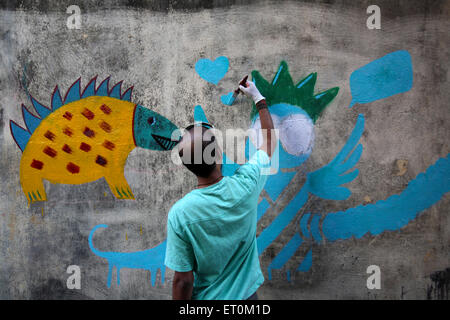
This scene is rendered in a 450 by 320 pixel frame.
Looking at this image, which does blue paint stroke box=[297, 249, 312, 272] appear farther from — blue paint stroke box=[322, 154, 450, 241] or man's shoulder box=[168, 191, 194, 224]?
man's shoulder box=[168, 191, 194, 224]

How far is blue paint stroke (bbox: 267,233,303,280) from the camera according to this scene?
2602 mm

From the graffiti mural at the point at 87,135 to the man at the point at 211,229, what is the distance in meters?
1.02

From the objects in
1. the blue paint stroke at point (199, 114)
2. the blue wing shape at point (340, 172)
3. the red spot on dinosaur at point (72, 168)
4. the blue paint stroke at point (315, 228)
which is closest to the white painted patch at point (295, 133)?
the blue wing shape at point (340, 172)

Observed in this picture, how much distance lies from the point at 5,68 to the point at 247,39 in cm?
222

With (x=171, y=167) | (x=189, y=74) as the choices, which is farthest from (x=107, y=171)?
(x=189, y=74)

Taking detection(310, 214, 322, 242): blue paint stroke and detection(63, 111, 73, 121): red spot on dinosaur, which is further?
detection(63, 111, 73, 121): red spot on dinosaur

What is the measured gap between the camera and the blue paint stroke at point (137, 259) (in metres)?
2.67

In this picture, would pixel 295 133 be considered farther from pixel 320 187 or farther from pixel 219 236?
pixel 219 236

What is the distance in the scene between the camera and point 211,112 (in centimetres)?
262

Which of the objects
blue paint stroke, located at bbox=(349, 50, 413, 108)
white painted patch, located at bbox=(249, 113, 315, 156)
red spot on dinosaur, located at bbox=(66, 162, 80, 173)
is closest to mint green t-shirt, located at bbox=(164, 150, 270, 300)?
white painted patch, located at bbox=(249, 113, 315, 156)

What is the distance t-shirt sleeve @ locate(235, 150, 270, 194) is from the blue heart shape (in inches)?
38.6

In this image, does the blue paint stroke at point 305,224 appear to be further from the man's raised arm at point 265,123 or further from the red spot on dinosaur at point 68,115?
the red spot on dinosaur at point 68,115

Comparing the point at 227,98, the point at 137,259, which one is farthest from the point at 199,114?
the point at 137,259
